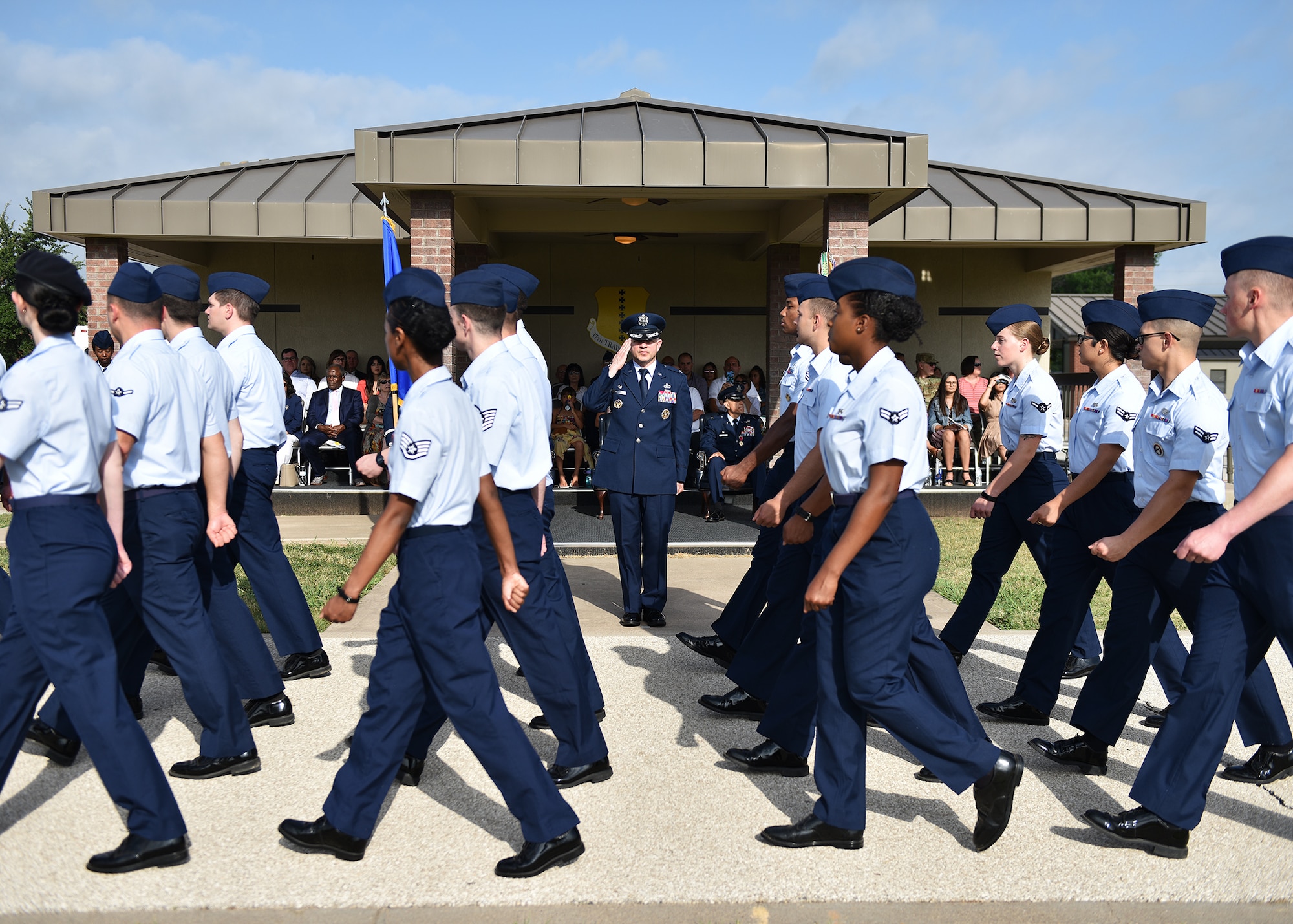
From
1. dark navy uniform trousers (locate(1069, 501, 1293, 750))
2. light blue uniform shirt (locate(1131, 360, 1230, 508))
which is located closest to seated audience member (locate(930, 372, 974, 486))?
dark navy uniform trousers (locate(1069, 501, 1293, 750))

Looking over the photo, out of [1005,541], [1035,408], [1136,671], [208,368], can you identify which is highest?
[208,368]

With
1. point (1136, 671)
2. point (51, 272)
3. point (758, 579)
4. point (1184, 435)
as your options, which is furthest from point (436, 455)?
point (1136, 671)

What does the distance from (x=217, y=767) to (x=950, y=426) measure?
1114 centimetres

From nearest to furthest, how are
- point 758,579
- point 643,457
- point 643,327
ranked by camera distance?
point 758,579 < point 643,327 < point 643,457

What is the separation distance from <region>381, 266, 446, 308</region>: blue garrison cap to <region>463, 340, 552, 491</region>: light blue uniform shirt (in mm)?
520

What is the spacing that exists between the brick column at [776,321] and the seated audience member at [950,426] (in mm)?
2072

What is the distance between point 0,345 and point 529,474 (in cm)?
3260

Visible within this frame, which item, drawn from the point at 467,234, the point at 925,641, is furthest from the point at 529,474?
the point at 467,234

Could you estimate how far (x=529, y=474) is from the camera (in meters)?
4.06

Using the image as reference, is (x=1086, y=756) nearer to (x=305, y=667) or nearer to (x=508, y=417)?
(x=508, y=417)

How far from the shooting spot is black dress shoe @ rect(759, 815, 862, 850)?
3350 mm

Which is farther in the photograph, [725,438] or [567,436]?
[567,436]

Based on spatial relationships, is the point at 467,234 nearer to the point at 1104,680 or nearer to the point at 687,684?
the point at 687,684

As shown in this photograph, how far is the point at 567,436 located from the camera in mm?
12648
